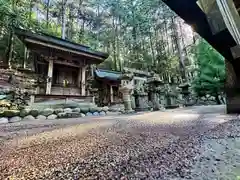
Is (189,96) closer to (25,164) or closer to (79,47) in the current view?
(79,47)

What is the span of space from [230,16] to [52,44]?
25.3 ft

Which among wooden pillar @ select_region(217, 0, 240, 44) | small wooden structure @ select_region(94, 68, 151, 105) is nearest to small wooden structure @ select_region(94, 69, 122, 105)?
small wooden structure @ select_region(94, 68, 151, 105)

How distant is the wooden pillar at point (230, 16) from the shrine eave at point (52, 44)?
750 centimetres

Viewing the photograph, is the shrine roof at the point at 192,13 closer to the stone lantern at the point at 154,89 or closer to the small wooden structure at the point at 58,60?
the stone lantern at the point at 154,89

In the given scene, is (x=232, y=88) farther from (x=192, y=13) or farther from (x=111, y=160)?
(x=111, y=160)

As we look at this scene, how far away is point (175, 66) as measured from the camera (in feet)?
54.6

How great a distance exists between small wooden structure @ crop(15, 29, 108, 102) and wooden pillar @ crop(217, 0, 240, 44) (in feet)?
23.5

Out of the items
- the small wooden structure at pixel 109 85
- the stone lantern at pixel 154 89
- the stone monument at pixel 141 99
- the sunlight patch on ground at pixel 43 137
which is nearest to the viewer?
the sunlight patch on ground at pixel 43 137

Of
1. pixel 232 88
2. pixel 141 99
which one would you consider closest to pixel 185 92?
pixel 141 99

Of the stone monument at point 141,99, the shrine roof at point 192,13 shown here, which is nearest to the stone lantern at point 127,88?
the stone monument at point 141,99

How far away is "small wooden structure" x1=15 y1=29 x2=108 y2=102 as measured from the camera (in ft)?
23.7

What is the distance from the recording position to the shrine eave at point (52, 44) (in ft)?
22.3

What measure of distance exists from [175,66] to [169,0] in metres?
16.4

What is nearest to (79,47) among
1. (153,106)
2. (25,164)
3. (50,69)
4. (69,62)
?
(69,62)
